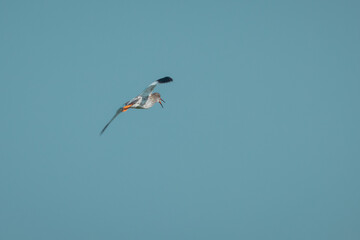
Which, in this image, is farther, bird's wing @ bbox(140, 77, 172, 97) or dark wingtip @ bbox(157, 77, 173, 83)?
bird's wing @ bbox(140, 77, 172, 97)

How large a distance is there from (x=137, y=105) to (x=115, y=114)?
2.62 metres

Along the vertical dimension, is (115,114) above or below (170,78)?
below

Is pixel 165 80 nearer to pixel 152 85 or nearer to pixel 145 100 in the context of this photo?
pixel 152 85

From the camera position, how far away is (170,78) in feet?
122

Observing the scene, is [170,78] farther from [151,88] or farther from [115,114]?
[115,114]

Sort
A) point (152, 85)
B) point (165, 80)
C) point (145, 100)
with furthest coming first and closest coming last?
point (145, 100), point (152, 85), point (165, 80)

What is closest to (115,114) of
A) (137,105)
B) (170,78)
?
(137,105)

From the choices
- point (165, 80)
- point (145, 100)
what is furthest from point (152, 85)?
point (145, 100)

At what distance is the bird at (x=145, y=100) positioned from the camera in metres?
37.2

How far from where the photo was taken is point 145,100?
1586 inches

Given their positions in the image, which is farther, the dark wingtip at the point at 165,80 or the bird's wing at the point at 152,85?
the bird's wing at the point at 152,85

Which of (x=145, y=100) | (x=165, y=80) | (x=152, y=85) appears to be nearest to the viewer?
(x=165, y=80)

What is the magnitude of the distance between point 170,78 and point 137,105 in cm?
395

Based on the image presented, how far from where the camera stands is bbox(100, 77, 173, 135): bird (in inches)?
1463
